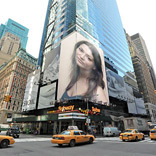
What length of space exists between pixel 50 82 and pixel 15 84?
123 ft

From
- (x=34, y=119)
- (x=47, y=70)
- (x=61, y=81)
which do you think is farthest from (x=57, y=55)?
(x=34, y=119)

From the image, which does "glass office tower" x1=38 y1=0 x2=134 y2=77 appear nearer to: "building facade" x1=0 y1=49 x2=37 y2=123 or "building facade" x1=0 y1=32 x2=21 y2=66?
"building facade" x1=0 y1=49 x2=37 y2=123

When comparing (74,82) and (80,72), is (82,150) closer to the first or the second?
(74,82)

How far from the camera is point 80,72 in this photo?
3794 cm

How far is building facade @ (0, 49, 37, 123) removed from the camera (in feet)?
205

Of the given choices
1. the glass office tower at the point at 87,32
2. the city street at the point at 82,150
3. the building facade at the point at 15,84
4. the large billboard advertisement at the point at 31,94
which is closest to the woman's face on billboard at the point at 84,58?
the glass office tower at the point at 87,32

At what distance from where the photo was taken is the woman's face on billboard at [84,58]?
131ft

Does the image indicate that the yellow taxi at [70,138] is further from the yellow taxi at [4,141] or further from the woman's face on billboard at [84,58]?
the woman's face on billboard at [84,58]

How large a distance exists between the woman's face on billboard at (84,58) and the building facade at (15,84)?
47.6 m

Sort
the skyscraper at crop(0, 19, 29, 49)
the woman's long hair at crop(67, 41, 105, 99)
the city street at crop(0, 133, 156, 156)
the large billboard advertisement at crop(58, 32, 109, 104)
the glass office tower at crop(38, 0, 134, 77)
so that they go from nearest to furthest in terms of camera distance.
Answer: the city street at crop(0, 133, 156, 156) < the large billboard advertisement at crop(58, 32, 109, 104) < the woman's long hair at crop(67, 41, 105, 99) < the glass office tower at crop(38, 0, 134, 77) < the skyscraper at crop(0, 19, 29, 49)

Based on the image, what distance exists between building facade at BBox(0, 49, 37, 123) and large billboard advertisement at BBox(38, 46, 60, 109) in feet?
97.4

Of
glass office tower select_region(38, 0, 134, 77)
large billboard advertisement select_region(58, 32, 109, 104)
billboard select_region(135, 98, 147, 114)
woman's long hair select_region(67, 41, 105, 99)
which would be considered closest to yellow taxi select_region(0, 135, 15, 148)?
large billboard advertisement select_region(58, 32, 109, 104)

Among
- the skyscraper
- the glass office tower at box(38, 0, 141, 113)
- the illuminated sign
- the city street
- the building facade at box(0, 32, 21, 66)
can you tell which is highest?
the skyscraper

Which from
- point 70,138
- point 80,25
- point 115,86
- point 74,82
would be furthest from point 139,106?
point 70,138
